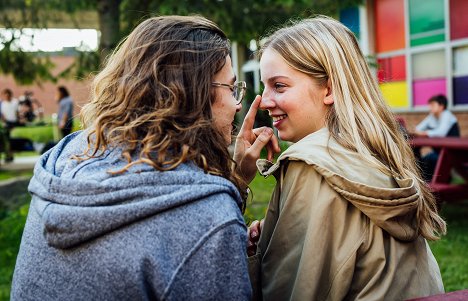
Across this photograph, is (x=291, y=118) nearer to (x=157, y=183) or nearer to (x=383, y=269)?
(x=383, y=269)

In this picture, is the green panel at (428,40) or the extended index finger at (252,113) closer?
the extended index finger at (252,113)

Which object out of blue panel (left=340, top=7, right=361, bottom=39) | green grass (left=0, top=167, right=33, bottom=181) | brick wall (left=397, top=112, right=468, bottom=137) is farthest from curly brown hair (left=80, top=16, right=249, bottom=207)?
blue panel (left=340, top=7, right=361, bottom=39)

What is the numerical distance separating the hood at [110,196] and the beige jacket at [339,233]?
0.38 m

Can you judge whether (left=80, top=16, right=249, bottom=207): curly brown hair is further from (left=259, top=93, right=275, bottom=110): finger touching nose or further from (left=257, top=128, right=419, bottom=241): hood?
(left=259, top=93, right=275, bottom=110): finger touching nose

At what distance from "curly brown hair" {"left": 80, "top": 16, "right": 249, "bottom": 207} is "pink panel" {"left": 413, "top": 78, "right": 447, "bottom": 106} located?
10.8 meters

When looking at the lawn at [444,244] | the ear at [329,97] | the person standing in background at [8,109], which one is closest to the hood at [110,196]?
the ear at [329,97]

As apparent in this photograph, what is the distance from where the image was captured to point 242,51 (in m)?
18.9

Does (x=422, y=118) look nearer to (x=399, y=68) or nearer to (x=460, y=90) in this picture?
(x=460, y=90)

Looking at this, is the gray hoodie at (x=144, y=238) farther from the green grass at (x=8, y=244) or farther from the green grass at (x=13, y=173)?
the green grass at (x=13, y=173)

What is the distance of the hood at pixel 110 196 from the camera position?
50.6 inches

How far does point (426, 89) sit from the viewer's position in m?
12.0

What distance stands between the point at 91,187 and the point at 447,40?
443 inches

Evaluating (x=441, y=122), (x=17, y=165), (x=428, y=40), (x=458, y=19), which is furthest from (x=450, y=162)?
(x=17, y=165)

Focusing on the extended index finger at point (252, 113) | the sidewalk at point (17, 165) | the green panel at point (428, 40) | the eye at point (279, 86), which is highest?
the green panel at point (428, 40)
